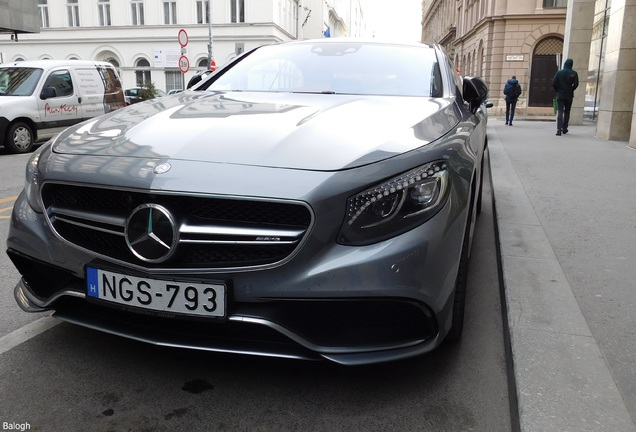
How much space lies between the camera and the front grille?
2.05 m

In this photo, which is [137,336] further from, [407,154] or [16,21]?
[16,21]

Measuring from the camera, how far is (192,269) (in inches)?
81.7

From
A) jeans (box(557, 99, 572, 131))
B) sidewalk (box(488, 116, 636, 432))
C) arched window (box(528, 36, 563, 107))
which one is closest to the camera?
sidewalk (box(488, 116, 636, 432))

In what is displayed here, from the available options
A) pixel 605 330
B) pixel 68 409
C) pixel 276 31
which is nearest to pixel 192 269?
pixel 68 409

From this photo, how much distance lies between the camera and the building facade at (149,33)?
42.3 metres

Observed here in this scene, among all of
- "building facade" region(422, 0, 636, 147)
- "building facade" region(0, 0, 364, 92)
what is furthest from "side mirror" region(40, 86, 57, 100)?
"building facade" region(0, 0, 364, 92)

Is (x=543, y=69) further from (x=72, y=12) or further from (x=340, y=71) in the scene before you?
(x=72, y=12)

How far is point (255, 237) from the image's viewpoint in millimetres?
2057

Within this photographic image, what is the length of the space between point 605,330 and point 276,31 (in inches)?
1699

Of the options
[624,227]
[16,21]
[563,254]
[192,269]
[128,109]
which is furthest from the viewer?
[16,21]

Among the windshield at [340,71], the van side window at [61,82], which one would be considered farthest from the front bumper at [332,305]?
the van side window at [61,82]

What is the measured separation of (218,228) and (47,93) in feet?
36.1

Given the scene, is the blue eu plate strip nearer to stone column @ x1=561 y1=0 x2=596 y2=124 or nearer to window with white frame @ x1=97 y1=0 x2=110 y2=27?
stone column @ x1=561 y1=0 x2=596 y2=124

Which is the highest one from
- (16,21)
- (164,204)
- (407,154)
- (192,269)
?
(16,21)
